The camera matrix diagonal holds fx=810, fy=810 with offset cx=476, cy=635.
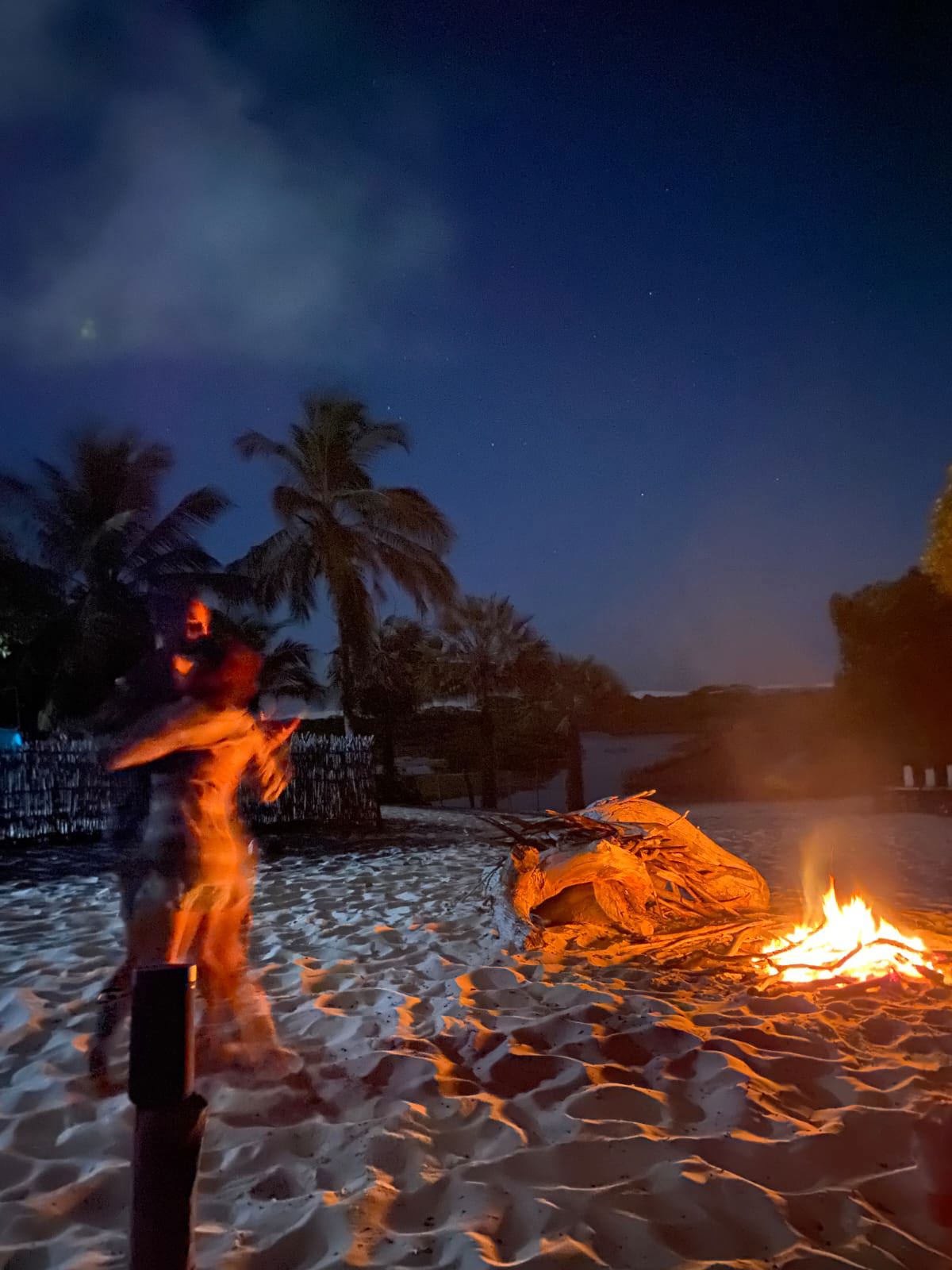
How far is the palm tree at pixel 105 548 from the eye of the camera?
651 inches

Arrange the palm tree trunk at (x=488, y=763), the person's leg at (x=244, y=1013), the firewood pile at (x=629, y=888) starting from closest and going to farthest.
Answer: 1. the person's leg at (x=244, y=1013)
2. the firewood pile at (x=629, y=888)
3. the palm tree trunk at (x=488, y=763)

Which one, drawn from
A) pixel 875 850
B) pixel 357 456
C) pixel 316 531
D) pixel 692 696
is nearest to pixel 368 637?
pixel 316 531

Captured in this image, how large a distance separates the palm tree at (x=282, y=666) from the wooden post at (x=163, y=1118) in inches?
760

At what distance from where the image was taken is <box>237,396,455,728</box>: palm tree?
16453mm

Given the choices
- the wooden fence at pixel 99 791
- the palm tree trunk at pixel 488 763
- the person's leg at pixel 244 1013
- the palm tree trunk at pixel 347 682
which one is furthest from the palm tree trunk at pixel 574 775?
the person's leg at pixel 244 1013

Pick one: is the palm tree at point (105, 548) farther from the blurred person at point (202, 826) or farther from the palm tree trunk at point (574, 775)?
the blurred person at point (202, 826)

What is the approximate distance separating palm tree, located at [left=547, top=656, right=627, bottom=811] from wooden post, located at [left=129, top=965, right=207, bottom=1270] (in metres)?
18.7

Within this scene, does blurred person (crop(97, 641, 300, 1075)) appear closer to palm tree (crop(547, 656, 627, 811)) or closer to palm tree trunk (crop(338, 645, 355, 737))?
palm tree trunk (crop(338, 645, 355, 737))

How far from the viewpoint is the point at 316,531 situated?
1678 centimetres

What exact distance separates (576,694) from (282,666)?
25.9ft

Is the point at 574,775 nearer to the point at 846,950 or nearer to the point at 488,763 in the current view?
the point at 488,763

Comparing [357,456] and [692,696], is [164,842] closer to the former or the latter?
[357,456]

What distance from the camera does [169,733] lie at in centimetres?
321

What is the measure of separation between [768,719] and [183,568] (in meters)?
17.3
